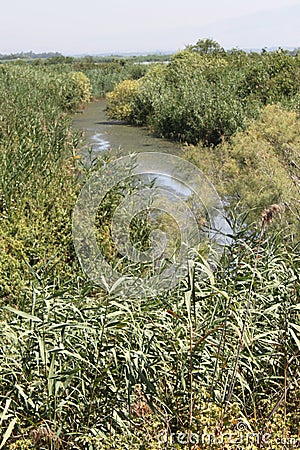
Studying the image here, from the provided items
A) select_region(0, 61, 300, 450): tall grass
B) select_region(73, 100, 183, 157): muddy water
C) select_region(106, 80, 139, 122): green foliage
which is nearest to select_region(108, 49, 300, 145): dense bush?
select_region(73, 100, 183, 157): muddy water

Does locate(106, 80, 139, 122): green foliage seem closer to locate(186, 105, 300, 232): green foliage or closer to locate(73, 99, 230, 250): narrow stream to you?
locate(73, 99, 230, 250): narrow stream

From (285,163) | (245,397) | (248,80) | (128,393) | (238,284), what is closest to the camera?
(128,393)

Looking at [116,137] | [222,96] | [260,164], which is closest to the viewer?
[260,164]

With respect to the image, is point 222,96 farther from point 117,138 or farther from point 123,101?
point 123,101

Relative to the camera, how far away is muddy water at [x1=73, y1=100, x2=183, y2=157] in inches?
500

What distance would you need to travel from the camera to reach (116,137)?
14.6m

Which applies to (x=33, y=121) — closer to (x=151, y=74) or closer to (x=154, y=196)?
(x=154, y=196)

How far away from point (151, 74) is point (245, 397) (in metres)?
18.8

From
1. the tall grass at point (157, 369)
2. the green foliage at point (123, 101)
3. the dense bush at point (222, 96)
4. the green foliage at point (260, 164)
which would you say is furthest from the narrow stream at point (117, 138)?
the tall grass at point (157, 369)

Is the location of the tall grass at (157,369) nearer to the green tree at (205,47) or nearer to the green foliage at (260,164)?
the green foliage at (260,164)

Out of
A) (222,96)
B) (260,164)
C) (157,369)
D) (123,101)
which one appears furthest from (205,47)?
(157,369)

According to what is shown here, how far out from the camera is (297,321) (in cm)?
246

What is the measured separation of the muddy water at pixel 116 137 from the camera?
12694mm

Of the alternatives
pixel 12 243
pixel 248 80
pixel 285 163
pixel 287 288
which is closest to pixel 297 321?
pixel 287 288
